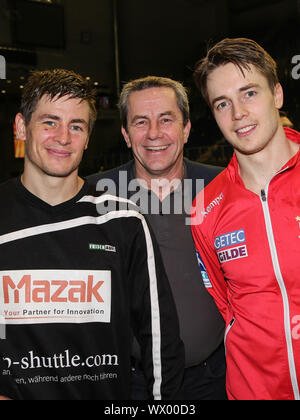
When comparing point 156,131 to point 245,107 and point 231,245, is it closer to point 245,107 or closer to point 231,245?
point 245,107

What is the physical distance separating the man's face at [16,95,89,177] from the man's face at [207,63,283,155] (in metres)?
0.51

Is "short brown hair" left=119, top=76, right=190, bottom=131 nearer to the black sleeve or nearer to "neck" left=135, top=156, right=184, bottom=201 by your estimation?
"neck" left=135, top=156, right=184, bottom=201

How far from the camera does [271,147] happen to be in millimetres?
1526

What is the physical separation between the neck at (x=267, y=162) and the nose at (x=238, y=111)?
151 mm

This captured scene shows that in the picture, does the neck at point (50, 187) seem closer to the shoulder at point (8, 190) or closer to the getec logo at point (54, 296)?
the shoulder at point (8, 190)

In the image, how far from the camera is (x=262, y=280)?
4.58 feet

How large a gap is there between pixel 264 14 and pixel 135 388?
7.92 m

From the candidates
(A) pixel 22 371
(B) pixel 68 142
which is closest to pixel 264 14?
(B) pixel 68 142

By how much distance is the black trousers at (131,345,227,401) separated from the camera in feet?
5.58

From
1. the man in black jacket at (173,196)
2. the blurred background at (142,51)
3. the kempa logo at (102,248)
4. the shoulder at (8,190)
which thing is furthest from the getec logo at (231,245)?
the blurred background at (142,51)

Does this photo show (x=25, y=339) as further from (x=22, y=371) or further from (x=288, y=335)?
(x=288, y=335)

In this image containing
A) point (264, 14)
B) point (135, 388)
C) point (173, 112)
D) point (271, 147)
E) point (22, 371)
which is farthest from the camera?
point (264, 14)

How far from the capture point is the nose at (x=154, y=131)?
6.09ft

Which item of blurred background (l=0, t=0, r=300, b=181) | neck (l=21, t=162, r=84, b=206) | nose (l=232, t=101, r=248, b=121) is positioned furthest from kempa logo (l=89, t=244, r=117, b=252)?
blurred background (l=0, t=0, r=300, b=181)
